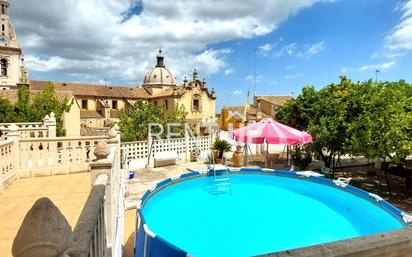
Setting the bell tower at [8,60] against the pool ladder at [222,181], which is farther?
the bell tower at [8,60]

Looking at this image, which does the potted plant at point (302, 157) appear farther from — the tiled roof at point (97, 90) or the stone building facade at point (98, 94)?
the tiled roof at point (97, 90)

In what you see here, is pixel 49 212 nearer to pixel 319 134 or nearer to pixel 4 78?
pixel 319 134

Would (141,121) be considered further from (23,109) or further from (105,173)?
(105,173)

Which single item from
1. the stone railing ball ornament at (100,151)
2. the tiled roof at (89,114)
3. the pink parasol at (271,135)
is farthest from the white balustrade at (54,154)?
the tiled roof at (89,114)

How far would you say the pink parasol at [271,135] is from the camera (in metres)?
12.4

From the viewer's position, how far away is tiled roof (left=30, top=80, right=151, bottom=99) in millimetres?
46000

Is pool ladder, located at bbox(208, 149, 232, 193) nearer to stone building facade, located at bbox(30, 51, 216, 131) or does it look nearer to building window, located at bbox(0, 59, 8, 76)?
stone building facade, located at bbox(30, 51, 216, 131)

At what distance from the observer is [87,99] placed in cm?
4844

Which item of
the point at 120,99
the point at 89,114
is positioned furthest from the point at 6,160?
the point at 120,99

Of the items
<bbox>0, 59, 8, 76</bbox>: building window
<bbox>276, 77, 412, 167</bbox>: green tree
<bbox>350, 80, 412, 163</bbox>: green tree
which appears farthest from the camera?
<bbox>0, 59, 8, 76</bbox>: building window

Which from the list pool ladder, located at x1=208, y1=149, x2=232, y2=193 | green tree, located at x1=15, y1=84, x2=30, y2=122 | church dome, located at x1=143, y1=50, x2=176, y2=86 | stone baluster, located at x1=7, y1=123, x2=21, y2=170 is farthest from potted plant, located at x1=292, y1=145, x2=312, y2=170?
church dome, located at x1=143, y1=50, x2=176, y2=86

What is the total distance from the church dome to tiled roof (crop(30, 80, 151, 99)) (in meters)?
9.37

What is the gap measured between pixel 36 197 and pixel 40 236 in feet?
22.4

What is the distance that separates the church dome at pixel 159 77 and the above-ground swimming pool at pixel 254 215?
56101mm
